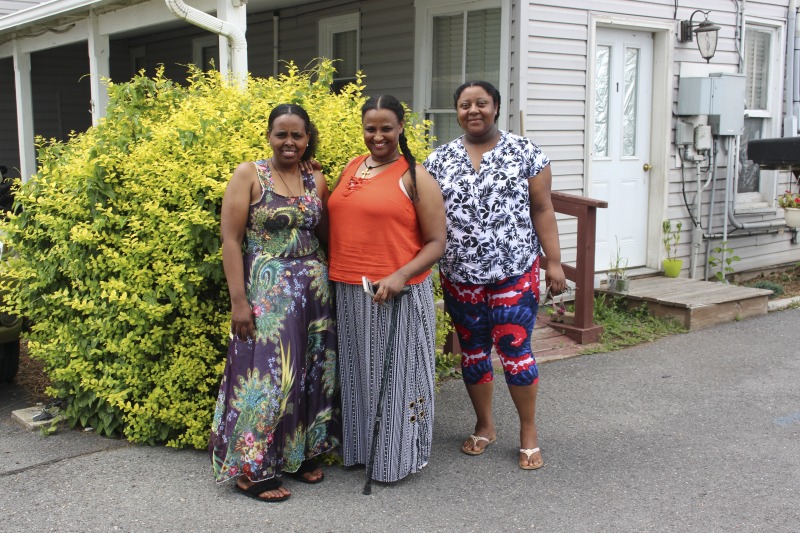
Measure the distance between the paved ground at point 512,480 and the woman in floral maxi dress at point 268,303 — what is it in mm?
221

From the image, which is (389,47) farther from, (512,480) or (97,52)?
(512,480)

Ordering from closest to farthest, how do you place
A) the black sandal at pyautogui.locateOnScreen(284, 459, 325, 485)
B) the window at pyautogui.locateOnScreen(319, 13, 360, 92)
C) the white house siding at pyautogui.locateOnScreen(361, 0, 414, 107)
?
the black sandal at pyautogui.locateOnScreen(284, 459, 325, 485) → the white house siding at pyautogui.locateOnScreen(361, 0, 414, 107) → the window at pyautogui.locateOnScreen(319, 13, 360, 92)

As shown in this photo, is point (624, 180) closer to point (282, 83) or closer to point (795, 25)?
point (795, 25)

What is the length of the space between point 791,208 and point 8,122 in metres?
10.4

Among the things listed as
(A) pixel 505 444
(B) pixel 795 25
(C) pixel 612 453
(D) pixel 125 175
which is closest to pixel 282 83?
(D) pixel 125 175

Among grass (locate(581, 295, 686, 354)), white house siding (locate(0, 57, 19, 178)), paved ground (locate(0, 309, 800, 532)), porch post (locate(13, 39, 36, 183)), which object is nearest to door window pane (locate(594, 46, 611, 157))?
grass (locate(581, 295, 686, 354))

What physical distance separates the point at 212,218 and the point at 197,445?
115 centimetres

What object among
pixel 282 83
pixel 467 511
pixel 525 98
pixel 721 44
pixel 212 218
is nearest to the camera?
pixel 467 511

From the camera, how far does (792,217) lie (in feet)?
31.0

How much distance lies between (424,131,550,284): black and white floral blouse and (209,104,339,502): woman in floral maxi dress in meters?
0.67

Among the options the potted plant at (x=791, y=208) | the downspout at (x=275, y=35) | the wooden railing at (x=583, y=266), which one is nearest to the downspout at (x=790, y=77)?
the potted plant at (x=791, y=208)

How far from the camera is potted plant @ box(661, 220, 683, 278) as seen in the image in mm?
8602

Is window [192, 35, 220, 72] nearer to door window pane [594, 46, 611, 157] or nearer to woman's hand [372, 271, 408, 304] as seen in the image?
door window pane [594, 46, 611, 157]

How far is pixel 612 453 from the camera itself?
4.48m
